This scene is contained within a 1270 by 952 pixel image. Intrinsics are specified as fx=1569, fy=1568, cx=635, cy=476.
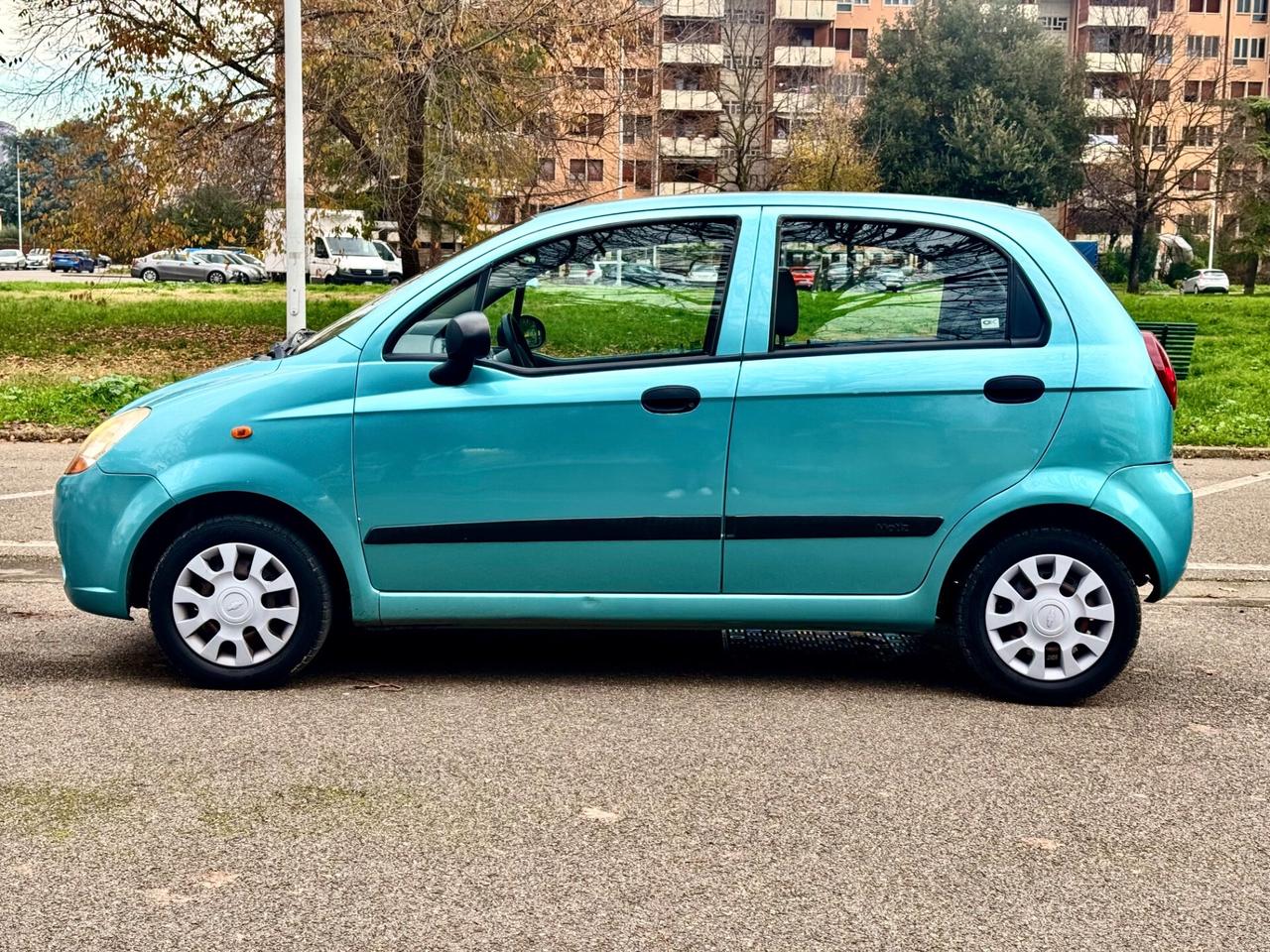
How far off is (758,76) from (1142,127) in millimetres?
20674

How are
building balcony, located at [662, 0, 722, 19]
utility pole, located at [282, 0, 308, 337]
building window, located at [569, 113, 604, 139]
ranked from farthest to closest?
building balcony, located at [662, 0, 722, 19], building window, located at [569, 113, 604, 139], utility pole, located at [282, 0, 308, 337]

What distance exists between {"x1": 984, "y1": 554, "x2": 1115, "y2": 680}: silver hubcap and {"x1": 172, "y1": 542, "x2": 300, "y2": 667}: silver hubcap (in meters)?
2.38

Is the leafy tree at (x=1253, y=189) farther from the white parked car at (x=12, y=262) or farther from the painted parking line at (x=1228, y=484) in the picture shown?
the white parked car at (x=12, y=262)

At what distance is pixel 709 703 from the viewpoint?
17.3 feet

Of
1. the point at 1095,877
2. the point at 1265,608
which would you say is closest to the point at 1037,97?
the point at 1265,608

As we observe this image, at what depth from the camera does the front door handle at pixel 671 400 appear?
17.1ft

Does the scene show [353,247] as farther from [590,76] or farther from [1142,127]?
[590,76]

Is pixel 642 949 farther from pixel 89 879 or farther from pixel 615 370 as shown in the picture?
pixel 615 370

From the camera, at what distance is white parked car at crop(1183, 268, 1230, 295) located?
66.1 m

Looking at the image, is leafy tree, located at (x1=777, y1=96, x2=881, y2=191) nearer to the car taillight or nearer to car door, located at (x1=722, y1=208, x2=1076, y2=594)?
the car taillight

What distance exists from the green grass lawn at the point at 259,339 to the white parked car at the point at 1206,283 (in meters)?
34.0

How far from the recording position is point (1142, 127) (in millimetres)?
62188

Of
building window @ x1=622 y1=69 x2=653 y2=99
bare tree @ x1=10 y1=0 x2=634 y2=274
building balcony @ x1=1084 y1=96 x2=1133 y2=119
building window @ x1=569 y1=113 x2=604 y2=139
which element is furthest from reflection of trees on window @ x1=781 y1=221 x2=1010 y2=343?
building balcony @ x1=1084 y1=96 x2=1133 y2=119

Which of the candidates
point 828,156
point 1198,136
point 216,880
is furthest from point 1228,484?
point 1198,136
